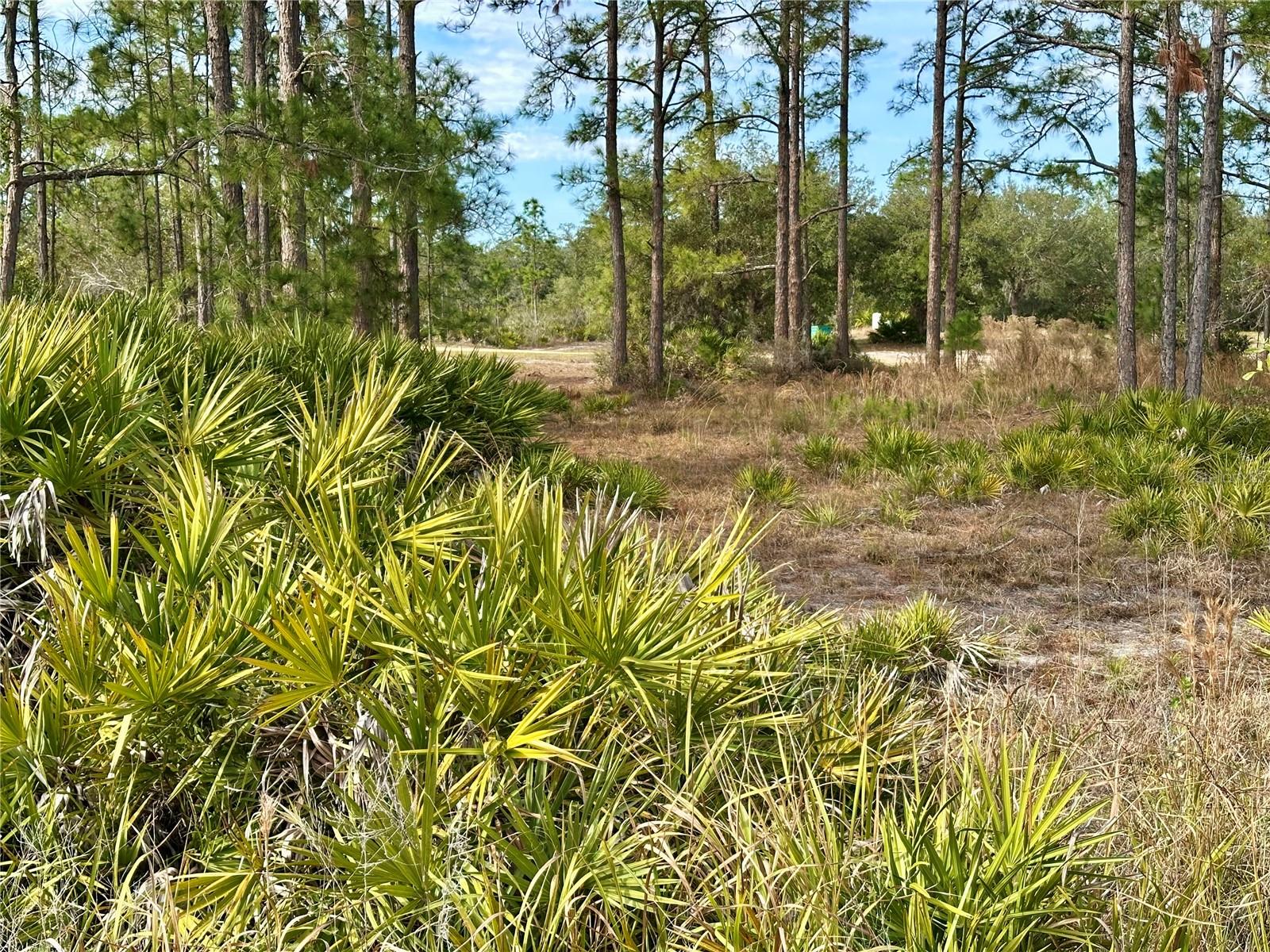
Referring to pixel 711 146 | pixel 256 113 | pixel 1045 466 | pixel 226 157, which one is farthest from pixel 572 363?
pixel 1045 466

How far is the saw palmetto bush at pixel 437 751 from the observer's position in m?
2.38

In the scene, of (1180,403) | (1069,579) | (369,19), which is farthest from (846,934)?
(369,19)

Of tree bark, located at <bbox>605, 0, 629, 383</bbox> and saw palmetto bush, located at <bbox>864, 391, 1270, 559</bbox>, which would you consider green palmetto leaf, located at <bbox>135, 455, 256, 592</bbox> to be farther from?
tree bark, located at <bbox>605, 0, 629, 383</bbox>

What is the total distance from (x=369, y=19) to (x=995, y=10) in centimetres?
1237

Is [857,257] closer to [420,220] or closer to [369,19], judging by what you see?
[369,19]

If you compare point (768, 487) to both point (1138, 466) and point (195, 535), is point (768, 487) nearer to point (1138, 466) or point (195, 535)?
point (1138, 466)

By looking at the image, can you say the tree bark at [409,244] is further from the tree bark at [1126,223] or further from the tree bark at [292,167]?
the tree bark at [1126,223]

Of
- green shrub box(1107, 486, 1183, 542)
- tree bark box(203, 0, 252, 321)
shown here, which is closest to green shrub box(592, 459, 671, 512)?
green shrub box(1107, 486, 1183, 542)

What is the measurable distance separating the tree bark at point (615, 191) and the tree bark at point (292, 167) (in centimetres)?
802

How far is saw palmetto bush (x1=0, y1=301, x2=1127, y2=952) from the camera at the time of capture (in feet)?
7.82

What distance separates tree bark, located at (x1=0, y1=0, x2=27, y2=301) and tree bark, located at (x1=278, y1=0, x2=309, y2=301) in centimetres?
244

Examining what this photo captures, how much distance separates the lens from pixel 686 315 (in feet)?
98.4

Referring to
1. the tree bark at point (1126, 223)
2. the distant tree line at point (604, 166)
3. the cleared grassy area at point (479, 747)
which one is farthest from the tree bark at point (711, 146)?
the cleared grassy area at point (479, 747)

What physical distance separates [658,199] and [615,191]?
0.90 m
